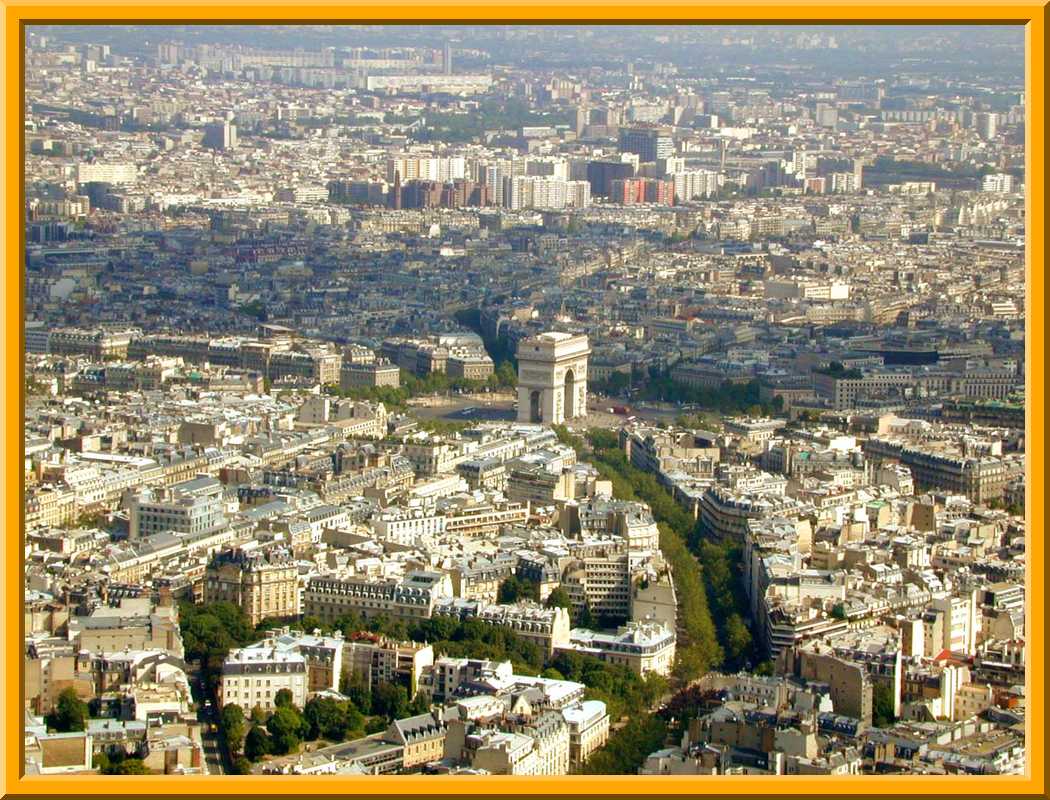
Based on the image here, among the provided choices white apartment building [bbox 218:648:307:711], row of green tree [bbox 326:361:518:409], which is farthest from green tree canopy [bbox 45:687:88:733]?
row of green tree [bbox 326:361:518:409]

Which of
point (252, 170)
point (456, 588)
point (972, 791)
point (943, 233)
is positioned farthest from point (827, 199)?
point (972, 791)

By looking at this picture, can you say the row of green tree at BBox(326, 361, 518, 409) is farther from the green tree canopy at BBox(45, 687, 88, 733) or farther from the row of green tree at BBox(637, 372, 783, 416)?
the green tree canopy at BBox(45, 687, 88, 733)

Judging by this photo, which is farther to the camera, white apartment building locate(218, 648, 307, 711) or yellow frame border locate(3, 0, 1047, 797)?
white apartment building locate(218, 648, 307, 711)

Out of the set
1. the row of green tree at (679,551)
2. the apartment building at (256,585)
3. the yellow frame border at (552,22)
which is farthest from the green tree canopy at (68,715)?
the yellow frame border at (552,22)

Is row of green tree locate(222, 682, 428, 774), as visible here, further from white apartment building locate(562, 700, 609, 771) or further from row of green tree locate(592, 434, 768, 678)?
row of green tree locate(592, 434, 768, 678)

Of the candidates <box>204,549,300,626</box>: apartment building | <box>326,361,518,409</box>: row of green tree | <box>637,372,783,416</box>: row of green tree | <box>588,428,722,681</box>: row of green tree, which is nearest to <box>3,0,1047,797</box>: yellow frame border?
<box>588,428,722,681</box>: row of green tree

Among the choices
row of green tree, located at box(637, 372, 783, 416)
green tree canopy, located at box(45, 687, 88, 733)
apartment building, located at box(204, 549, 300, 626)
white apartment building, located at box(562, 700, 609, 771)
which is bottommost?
white apartment building, located at box(562, 700, 609, 771)

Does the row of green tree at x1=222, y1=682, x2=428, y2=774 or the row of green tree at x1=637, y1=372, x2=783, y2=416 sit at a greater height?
the row of green tree at x1=637, y1=372, x2=783, y2=416

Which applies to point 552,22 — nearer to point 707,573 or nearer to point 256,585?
point 256,585

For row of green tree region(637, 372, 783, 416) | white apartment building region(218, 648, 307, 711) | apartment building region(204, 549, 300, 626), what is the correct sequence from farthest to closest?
row of green tree region(637, 372, 783, 416) < apartment building region(204, 549, 300, 626) < white apartment building region(218, 648, 307, 711)

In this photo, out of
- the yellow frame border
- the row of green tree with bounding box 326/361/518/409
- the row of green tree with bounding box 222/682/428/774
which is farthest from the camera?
the row of green tree with bounding box 326/361/518/409
